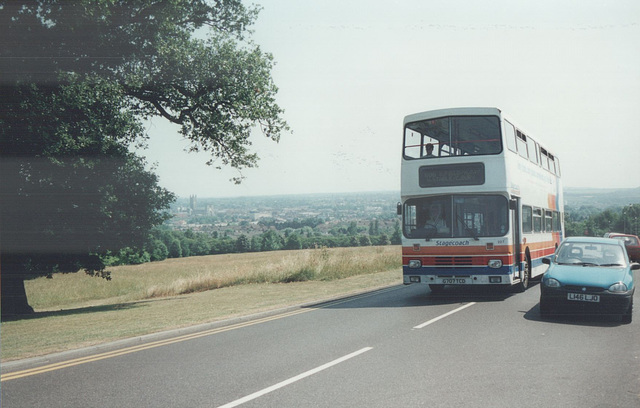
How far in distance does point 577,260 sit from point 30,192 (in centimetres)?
1489

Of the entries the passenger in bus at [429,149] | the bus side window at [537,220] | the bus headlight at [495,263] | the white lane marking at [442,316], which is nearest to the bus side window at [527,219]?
the bus side window at [537,220]

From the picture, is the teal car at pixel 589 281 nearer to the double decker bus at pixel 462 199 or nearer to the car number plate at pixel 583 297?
the car number plate at pixel 583 297

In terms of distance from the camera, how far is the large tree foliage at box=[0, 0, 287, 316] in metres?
15.0

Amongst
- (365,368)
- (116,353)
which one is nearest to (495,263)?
(365,368)

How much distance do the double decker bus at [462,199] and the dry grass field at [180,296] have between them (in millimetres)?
3742

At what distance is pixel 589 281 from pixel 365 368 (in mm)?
5941

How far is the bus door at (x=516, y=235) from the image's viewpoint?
46.5 ft

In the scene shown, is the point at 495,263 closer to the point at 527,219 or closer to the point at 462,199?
the point at 462,199

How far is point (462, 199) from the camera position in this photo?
13.9m

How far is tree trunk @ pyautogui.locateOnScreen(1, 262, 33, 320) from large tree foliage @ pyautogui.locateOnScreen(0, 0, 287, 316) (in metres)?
0.04

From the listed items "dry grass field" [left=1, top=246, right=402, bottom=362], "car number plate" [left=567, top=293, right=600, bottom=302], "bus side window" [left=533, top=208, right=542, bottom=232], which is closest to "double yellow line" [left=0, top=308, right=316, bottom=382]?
"dry grass field" [left=1, top=246, right=402, bottom=362]

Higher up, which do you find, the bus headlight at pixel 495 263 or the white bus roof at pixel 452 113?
the white bus roof at pixel 452 113

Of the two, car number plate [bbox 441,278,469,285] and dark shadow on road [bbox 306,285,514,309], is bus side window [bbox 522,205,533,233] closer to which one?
dark shadow on road [bbox 306,285,514,309]

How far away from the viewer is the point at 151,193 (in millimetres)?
19422
